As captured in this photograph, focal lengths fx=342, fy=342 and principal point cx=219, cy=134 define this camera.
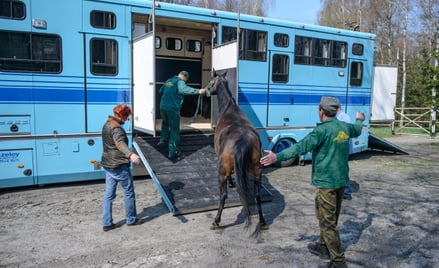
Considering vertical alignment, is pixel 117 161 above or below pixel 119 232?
above

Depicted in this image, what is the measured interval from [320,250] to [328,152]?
127 centimetres

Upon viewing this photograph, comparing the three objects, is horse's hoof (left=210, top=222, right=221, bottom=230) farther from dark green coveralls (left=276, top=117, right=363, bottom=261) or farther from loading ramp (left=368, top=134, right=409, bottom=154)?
loading ramp (left=368, top=134, right=409, bottom=154)

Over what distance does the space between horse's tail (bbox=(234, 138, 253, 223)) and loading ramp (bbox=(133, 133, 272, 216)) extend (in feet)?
4.04

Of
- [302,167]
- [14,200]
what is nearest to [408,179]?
[302,167]

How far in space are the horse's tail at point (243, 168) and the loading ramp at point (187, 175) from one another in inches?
48.5

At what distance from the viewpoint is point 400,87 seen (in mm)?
25109

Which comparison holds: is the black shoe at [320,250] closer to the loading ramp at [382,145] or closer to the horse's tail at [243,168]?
the horse's tail at [243,168]

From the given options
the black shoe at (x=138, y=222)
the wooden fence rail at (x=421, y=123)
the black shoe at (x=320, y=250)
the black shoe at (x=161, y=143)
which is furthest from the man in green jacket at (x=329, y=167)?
the wooden fence rail at (x=421, y=123)

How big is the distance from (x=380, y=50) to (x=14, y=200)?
28.4m

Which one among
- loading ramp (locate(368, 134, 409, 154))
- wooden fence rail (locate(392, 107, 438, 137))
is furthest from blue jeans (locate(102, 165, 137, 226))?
wooden fence rail (locate(392, 107, 438, 137))

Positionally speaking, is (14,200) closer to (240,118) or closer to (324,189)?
(240,118)

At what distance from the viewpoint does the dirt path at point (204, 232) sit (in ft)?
13.1

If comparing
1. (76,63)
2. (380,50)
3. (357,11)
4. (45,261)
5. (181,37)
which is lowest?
(45,261)

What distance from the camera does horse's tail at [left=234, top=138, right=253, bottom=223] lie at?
4290 mm
